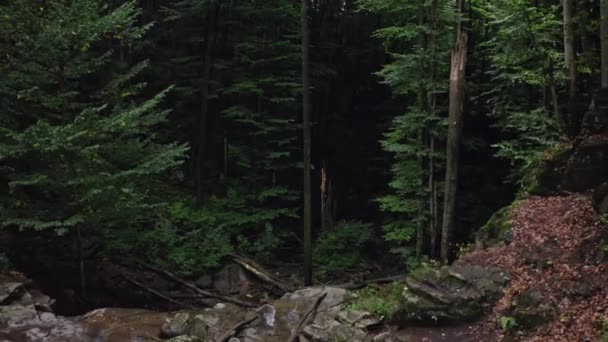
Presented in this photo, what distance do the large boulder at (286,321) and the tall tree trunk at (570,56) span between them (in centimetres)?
698

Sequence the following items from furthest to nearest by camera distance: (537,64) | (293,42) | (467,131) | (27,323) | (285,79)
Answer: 1. (293,42)
2. (285,79)
3. (467,131)
4. (537,64)
5. (27,323)

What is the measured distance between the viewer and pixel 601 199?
9.20m

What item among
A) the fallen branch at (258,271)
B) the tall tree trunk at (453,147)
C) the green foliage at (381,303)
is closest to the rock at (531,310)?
the green foliage at (381,303)

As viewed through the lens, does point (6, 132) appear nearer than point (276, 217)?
Yes

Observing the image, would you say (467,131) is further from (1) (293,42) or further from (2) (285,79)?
(1) (293,42)

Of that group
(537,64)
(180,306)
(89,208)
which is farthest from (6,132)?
(537,64)

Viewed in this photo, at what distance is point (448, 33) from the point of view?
53.2ft

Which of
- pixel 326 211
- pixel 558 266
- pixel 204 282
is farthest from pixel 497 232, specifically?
pixel 326 211

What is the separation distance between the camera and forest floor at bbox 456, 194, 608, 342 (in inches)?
294

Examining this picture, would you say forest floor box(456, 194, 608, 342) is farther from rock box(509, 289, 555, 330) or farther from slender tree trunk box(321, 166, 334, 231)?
slender tree trunk box(321, 166, 334, 231)

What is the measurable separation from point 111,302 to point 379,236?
11.5 m

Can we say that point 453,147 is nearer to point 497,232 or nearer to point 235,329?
point 497,232

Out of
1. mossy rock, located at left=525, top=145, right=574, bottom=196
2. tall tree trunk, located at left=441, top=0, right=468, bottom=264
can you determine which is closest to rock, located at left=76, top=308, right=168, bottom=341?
tall tree trunk, located at left=441, top=0, right=468, bottom=264

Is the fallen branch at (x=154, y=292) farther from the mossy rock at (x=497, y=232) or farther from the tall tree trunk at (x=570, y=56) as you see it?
the tall tree trunk at (x=570, y=56)
